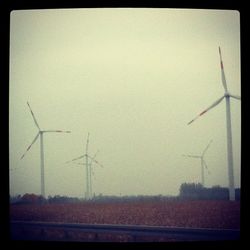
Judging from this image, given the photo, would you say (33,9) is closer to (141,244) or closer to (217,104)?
(217,104)

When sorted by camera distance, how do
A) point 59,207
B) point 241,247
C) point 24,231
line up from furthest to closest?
point 59,207, point 24,231, point 241,247

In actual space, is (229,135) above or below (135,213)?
above

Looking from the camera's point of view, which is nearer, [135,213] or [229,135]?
A: [229,135]

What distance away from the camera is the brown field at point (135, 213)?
3850 millimetres

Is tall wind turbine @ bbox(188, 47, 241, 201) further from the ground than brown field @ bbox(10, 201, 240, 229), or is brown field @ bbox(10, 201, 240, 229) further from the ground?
tall wind turbine @ bbox(188, 47, 241, 201)

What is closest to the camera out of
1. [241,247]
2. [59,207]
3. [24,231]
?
[241,247]

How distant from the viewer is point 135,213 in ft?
13.3

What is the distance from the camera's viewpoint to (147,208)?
4.02m

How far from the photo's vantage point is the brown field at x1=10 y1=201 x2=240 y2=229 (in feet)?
12.6

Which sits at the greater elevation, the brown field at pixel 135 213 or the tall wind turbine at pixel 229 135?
the tall wind turbine at pixel 229 135
